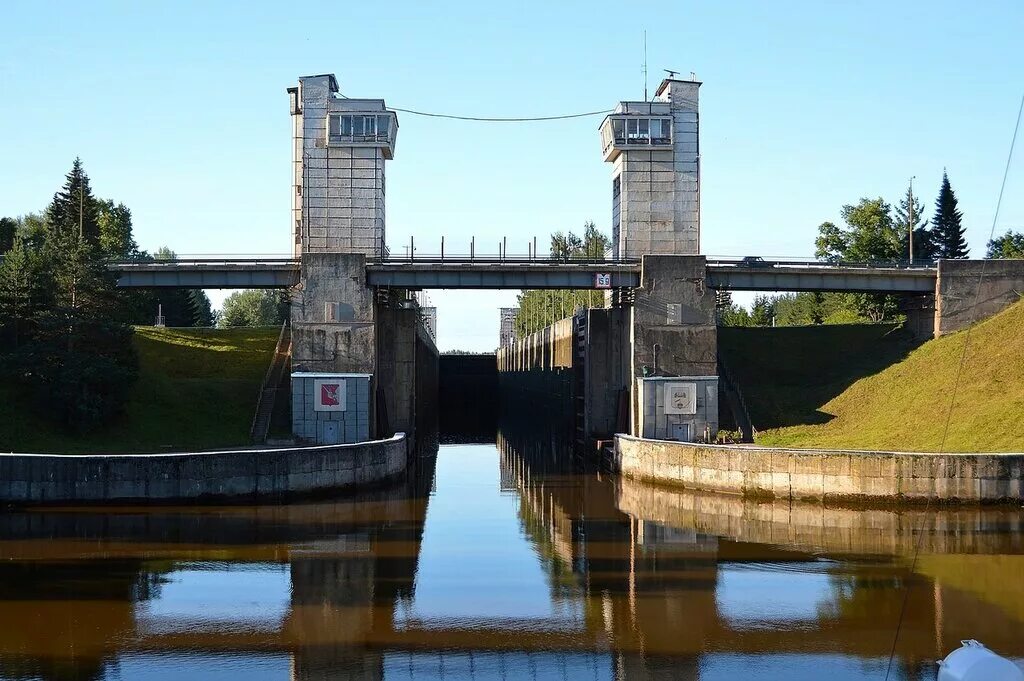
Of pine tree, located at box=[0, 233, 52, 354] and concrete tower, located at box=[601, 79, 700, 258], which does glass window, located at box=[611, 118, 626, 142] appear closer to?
concrete tower, located at box=[601, 79, 700, 258]

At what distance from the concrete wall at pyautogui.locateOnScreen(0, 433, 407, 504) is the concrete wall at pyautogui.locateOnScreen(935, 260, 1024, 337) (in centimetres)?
3345

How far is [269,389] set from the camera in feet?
Result: 176

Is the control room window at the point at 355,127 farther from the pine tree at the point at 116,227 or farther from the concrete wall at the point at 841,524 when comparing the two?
the pine tree at the point at 116,227

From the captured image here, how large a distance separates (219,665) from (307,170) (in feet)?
122

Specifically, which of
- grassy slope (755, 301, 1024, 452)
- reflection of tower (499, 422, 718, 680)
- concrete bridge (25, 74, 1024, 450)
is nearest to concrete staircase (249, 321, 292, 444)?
concrete bridge (25, 74, 1024, 450)

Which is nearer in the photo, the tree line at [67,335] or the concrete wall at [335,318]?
the tree line at [67,335]

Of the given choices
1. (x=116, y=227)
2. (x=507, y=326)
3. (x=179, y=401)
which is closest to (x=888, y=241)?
(x=179, y=401)

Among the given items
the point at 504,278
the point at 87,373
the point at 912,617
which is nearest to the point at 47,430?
the point at 87,373

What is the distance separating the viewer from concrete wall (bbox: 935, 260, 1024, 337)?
180 feet

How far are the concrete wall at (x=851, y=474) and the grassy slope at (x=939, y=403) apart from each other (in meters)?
3.25

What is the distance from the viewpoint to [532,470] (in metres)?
53.8

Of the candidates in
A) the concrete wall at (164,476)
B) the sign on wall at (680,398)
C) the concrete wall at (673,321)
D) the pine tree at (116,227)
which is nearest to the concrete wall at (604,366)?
the concrete wall at (673,321)

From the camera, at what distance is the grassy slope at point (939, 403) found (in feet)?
133

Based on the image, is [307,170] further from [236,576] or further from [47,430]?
[236,576]
